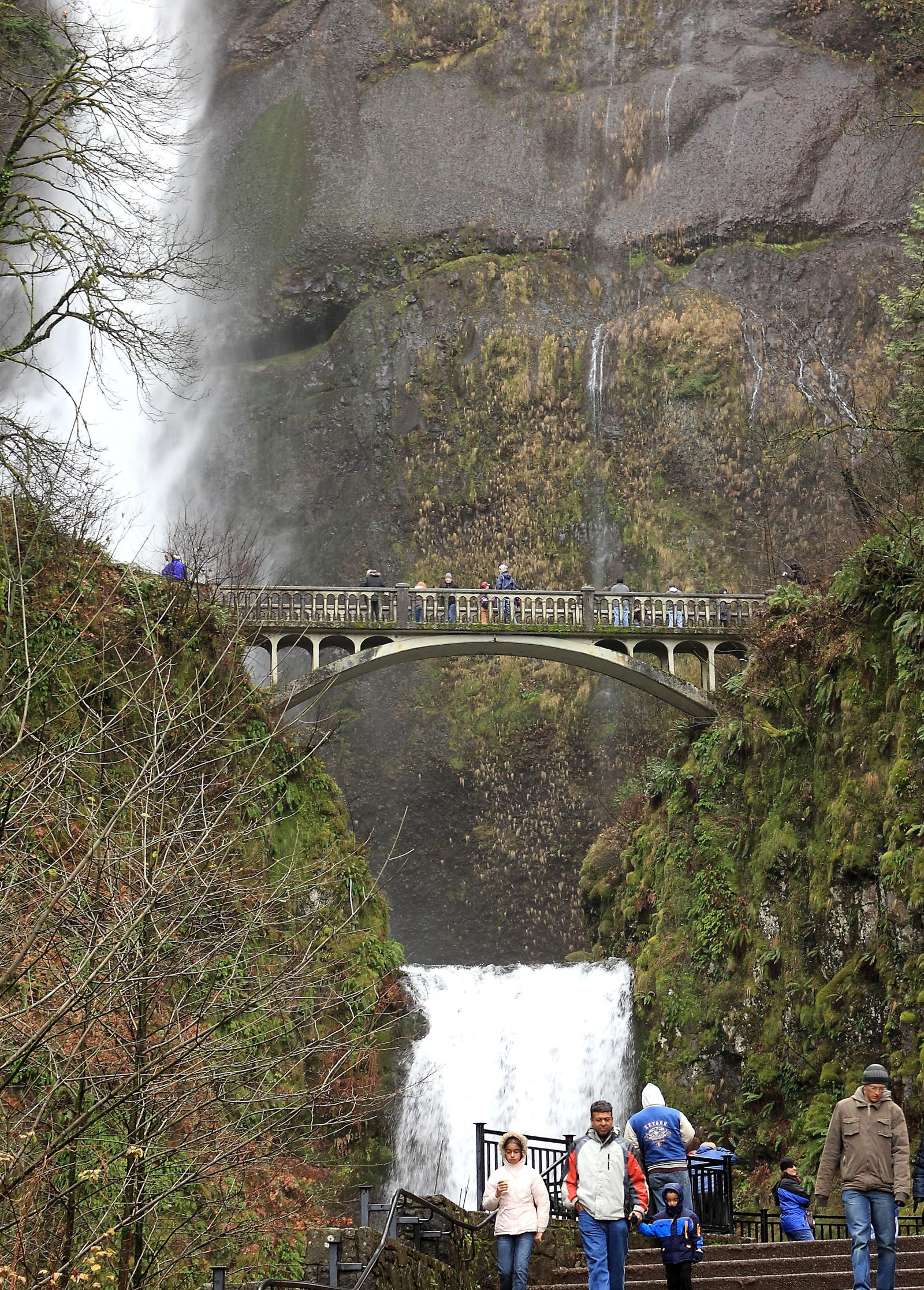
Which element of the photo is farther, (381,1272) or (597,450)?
(597,450)

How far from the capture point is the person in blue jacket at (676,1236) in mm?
9305

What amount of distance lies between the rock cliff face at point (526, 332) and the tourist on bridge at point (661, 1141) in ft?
98.7

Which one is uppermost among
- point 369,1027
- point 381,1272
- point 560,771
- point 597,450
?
point 597,450

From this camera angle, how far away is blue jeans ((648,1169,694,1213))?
9586 mm

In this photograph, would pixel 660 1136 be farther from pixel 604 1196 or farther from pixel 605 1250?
pixel 605 1250

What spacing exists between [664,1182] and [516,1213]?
3.41 ft

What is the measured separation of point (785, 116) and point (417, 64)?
13.9 m

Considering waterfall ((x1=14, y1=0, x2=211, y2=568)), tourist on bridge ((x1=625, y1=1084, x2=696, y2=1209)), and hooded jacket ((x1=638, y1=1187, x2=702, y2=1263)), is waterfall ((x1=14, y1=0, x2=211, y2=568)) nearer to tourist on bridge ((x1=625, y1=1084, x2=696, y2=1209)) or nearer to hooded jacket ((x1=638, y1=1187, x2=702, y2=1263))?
tourist on bridge ((x1=625, y1=1084, x2=696, y2=1209))

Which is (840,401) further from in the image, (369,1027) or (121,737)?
(121,737)

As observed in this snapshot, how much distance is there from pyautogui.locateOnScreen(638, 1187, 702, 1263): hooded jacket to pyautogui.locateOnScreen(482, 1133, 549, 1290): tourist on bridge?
682 mm

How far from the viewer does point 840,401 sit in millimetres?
44500

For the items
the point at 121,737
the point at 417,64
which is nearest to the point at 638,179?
the point at 417,64

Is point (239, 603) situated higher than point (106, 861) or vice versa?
point (239, 603)

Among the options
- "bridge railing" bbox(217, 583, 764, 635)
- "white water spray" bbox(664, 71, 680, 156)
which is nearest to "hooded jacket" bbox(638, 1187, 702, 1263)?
"bridge railing" bbox(217, 583, 764, 635)
